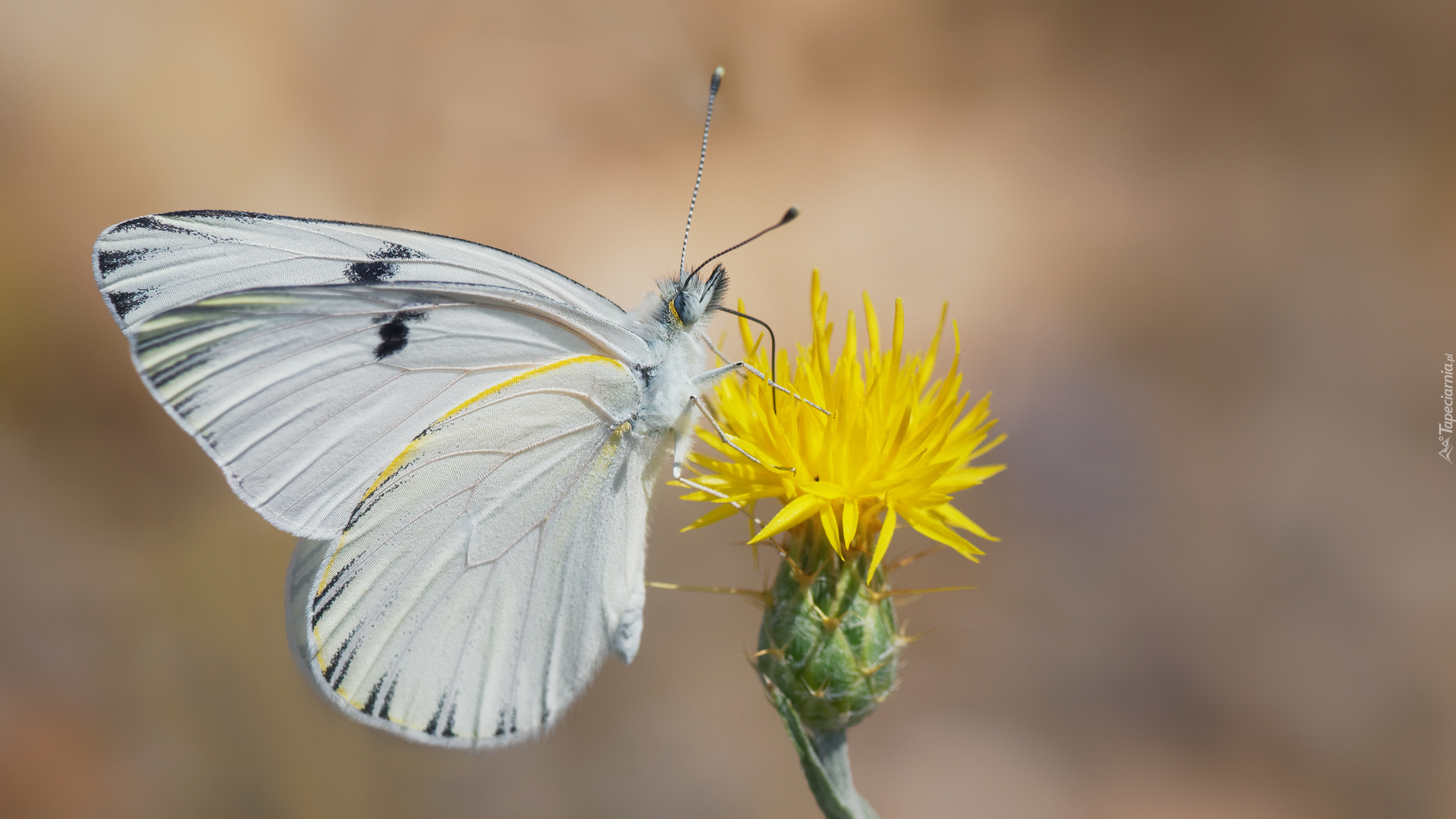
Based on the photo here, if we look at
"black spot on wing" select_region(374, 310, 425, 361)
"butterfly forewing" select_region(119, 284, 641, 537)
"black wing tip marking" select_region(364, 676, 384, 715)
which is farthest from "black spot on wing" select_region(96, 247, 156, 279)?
"black wing tip marking" select_region(364, 676, 384, 715)

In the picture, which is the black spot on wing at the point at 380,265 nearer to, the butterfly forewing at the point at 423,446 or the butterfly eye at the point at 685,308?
the butterfly forewing at the point at 423,446

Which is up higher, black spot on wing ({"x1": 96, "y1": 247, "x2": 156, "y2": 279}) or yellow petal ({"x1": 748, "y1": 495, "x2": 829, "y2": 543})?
black spot on wing ({"x1": 96, "y1": 247, "x2": 156, "y2": 279})

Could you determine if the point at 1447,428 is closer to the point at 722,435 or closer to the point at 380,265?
the point at 722,435

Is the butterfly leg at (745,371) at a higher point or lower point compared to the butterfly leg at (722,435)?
higher

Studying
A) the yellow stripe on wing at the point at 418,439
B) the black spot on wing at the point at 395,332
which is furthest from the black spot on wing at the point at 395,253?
the yellow stripe on wing at the point at 418,439

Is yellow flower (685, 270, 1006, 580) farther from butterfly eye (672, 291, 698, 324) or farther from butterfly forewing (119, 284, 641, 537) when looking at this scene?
butterfly forewing (119, 284, 641, 537)

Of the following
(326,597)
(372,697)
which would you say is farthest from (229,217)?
(372,697)

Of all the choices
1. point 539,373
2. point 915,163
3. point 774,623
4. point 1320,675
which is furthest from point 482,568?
point 915,163
